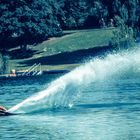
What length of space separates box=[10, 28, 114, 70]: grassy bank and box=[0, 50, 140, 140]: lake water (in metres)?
65.4

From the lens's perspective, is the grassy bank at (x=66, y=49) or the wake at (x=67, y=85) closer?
the wake at (x=67, y=85)

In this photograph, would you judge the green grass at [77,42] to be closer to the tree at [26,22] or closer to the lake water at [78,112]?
the tree at [26,22]

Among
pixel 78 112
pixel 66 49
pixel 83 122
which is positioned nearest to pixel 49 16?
pixel 66 49

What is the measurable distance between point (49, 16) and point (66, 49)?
1101cm

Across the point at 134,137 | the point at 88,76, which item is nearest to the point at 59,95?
the point at 88,76

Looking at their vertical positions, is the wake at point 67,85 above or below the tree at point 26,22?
below

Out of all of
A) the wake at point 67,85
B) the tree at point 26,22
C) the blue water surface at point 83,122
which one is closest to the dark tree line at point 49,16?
the tree at point 26,22

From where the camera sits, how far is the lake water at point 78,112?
42031mm

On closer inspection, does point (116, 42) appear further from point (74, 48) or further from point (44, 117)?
point (44, 117)

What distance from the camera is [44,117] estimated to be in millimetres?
50156

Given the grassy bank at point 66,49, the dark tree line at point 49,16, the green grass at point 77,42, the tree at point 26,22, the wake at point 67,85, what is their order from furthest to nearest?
1. the tree at point 26,22
2. the dark tree line at point 49,16
3. the green grass at point 77,42
4. the grassy bank at point 66,49
5. the wake at point 67,85

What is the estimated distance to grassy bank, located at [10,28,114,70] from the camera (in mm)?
136875

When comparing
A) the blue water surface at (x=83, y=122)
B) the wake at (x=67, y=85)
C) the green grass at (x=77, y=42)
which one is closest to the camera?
the blue water surface at (x=83, y=122)

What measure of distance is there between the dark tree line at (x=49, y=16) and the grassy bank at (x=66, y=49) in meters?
2.11
